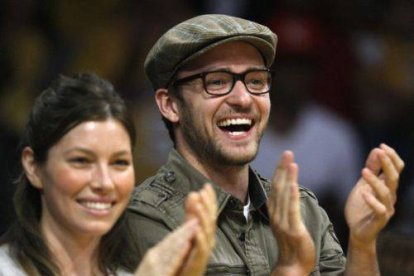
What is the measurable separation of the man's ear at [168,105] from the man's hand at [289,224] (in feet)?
1.26

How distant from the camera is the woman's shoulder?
237 cm

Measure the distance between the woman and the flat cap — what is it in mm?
380

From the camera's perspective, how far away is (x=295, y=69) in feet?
15.0

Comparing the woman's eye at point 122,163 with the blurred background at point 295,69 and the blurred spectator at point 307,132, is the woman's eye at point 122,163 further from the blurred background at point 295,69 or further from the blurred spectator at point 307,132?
the blurred spectator at point 307,132

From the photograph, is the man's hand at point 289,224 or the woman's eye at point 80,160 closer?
the woman's eye at point 80,160

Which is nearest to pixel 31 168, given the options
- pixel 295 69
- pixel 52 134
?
pixel 52 134

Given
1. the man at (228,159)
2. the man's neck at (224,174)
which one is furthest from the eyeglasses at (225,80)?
the man's neck at (224,174)

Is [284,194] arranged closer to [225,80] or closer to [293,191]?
[293,191]

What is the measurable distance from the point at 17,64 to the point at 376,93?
135 cm

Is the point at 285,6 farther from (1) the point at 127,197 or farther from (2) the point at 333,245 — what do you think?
(1) the point at 127,197

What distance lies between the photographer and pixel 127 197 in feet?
8.09

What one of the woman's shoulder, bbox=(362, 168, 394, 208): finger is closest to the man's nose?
bbox=(362, 168, 394, 208): finger

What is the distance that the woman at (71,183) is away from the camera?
2393mm

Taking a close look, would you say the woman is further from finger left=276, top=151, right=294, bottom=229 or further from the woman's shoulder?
finger left=276, top=151, right=294, bottom=229
